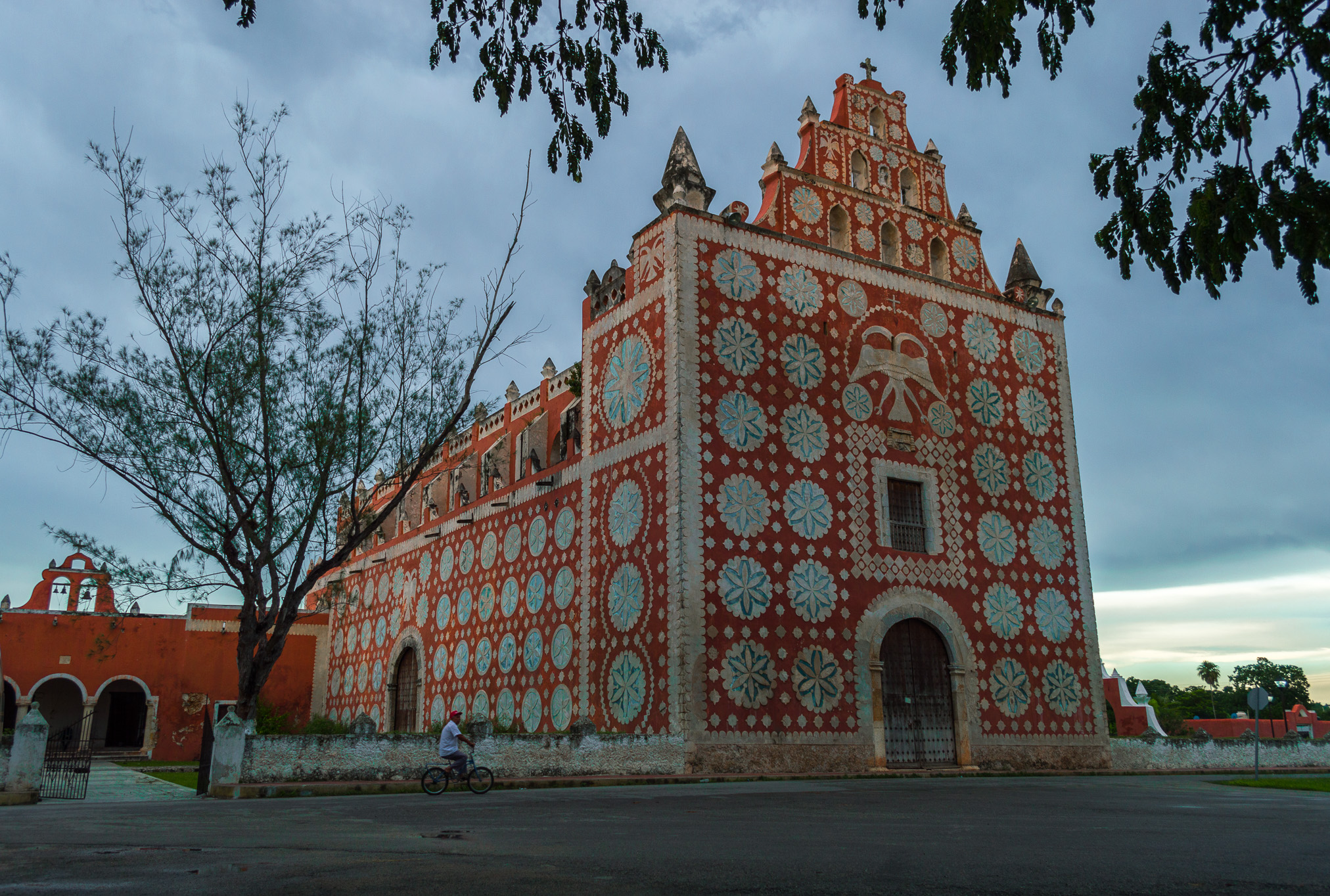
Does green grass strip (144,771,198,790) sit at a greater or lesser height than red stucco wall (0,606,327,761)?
lesser

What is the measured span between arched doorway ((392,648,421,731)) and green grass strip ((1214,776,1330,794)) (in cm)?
1811

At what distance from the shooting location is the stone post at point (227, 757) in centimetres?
1227

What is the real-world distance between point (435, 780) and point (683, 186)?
1111 centimetres

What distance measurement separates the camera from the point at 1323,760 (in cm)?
2158

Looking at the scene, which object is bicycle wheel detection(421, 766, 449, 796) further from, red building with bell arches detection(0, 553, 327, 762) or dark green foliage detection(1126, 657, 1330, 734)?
dark green foliage detection(1126, 657, 1330, 734)

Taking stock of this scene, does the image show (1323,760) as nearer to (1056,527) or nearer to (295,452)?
(1056,527)

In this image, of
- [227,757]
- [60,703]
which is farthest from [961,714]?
[60,703]

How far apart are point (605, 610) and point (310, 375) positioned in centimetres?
657

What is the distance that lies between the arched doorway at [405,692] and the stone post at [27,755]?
1225 centimetres

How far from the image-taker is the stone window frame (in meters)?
18.3

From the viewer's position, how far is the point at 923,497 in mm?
19125

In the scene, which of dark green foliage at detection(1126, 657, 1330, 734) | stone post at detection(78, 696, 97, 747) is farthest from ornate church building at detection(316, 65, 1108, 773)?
dark green foliage at detection(1126, 657, 1330, 734)

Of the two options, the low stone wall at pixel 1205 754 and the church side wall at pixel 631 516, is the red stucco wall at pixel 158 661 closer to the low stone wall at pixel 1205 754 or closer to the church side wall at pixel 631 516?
the church side wall at pixel 631 516

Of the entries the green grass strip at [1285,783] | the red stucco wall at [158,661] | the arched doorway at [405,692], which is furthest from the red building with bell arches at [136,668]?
the green grass strip at [1285,783]
